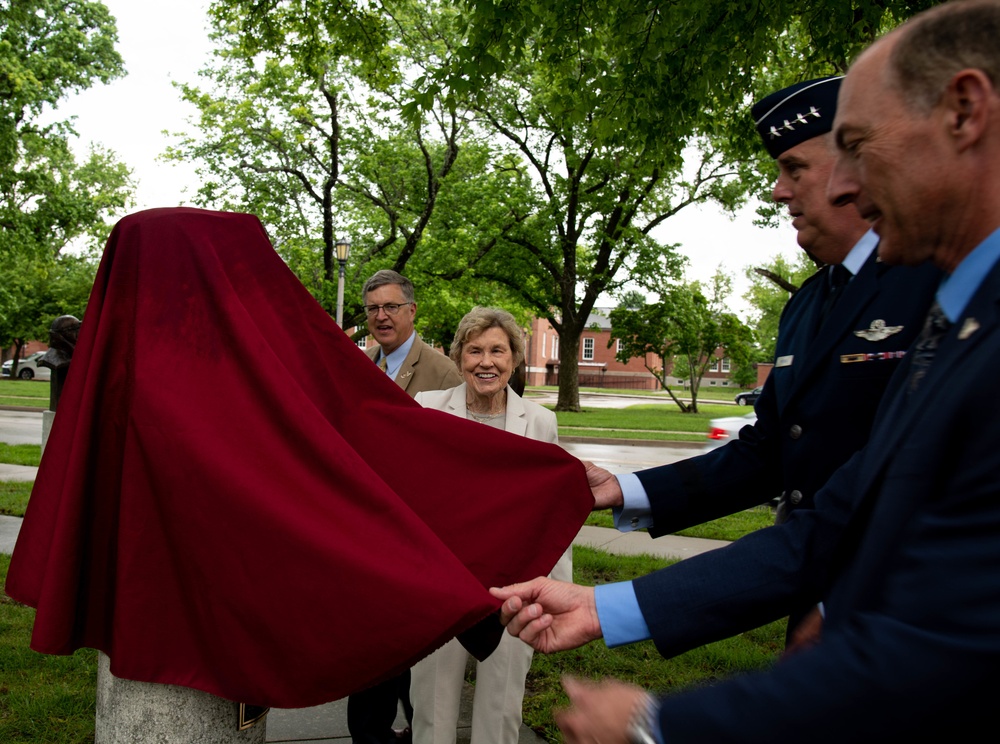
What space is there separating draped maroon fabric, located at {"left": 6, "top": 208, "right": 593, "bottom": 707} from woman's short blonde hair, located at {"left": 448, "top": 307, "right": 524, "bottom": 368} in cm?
225

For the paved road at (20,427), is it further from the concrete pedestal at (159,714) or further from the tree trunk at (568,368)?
the tree trunk at (568,368)

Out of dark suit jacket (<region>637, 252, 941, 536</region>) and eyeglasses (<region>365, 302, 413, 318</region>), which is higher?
eyeglasses (<region>365, 302, 413, 318</region>)

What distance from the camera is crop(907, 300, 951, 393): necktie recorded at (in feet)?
4.13

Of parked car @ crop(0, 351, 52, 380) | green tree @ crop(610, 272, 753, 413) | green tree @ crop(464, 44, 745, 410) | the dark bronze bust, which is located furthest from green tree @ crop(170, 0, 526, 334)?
parked car @ crop(0, 351, 52, 380)

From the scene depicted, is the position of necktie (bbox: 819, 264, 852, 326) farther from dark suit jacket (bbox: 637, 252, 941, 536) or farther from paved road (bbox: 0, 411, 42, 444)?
paved road (bbox: 0, 411, 42, 444)

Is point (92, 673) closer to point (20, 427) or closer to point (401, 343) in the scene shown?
point (401, 343)

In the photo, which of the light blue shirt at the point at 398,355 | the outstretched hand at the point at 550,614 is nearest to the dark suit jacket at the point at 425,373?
the light blue shirt at the point at 398,355

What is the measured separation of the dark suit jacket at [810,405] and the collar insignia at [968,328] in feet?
3.99

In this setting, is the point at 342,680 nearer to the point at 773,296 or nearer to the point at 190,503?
the point at 190,503

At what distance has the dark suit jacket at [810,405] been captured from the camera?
7.47 feet

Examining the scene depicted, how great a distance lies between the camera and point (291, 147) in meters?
23.6

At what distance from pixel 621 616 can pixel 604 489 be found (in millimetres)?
1220

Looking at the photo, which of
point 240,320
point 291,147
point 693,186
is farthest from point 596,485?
point 693,186

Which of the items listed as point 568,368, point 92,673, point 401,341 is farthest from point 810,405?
point 568,368
